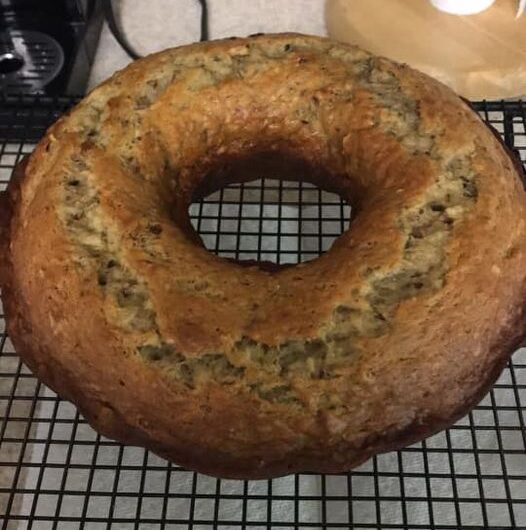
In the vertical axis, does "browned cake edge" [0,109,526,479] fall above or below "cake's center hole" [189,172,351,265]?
above

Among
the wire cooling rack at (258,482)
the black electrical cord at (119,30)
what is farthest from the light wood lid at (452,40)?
the wire cooling rack at (258,482)

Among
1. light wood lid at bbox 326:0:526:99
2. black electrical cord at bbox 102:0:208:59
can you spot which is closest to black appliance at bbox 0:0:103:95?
black electrical cord at bbox 102:0:208:59

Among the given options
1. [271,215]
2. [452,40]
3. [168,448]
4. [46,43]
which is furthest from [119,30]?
[168,448]

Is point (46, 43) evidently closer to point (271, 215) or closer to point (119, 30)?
point (119, 30)

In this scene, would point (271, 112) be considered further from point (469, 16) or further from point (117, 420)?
point (469, 16)

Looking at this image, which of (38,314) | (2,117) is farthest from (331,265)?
(2,117)

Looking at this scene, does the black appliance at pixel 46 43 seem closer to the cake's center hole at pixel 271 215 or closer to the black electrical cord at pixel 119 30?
the black electrical cord at pixel 119 30

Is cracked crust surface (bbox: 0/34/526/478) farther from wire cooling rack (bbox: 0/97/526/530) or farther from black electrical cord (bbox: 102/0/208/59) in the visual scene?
black electrical cord (bbox: 102/0/208/59)
